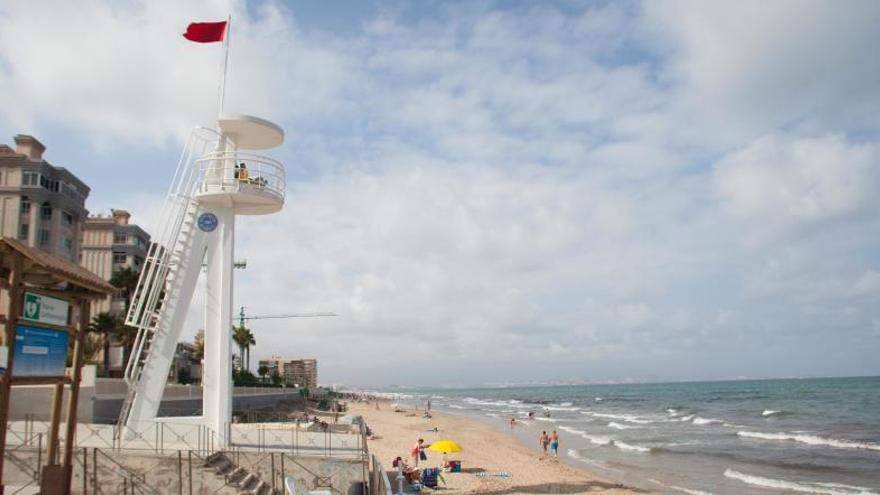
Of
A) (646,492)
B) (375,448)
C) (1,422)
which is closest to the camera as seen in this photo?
(1,422)

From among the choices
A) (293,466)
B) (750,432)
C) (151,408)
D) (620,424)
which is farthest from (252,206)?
(620,424)

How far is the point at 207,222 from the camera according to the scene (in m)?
18.8

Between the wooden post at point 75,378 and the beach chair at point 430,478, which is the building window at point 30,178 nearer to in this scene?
the beach chair at point 430,478

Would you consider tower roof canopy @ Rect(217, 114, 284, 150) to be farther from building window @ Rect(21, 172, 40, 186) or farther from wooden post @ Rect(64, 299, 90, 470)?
building window @ Rect(21, 172, 40, 186)

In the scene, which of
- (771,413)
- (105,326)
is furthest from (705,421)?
(105,326)

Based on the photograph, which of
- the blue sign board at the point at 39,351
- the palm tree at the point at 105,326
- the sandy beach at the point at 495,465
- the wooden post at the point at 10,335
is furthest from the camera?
the palm tree at the point at 105,326

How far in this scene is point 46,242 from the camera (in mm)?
50125

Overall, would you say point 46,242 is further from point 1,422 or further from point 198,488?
point 1,422

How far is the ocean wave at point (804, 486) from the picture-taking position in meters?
25.6

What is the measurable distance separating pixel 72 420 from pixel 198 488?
437cm

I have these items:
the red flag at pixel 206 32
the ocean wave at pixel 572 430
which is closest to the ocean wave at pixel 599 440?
the ocean wave at pixel 572 430

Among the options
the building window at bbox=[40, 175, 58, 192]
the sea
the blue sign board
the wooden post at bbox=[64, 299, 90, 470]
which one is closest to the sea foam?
the sea

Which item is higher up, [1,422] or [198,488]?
[1,422]

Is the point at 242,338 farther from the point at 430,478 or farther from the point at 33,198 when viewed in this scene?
A: the point at 430,478
